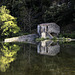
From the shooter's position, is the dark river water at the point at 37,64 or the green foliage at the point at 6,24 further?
the green foliage at the point at 6,24

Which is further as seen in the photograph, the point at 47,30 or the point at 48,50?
the point at 47,30

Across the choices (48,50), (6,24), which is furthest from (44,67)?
(6,24)

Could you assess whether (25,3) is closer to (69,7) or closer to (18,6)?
(18,6)

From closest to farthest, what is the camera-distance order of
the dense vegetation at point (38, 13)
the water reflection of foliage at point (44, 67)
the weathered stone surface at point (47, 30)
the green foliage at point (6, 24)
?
the water reflection of foliage at point (44, 67) < the green foliage at point (6, 24) < the weathered stone surface at point (47, 30) < the dense vegetation at point (38, 13)

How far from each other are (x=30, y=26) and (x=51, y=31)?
Answer: 928 centimetres

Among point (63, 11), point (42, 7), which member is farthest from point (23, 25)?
point (63, 11)

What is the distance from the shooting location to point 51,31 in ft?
86.9

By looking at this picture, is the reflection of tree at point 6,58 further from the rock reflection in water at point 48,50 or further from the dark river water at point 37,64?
the rock reflection in water at point 48,50

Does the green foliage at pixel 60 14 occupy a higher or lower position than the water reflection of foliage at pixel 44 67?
lower

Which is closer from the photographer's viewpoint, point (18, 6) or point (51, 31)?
point (51, 31)

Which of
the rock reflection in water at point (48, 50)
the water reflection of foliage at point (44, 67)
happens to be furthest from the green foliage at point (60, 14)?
the water reflection of foliage at point (44, 67)

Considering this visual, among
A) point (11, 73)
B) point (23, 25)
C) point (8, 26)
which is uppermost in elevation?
point (11, 73)

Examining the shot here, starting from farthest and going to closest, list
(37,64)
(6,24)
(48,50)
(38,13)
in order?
A: (38,13) → (6,24) → (48,50) → (37,64)

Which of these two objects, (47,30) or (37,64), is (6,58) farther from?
(47,30)
